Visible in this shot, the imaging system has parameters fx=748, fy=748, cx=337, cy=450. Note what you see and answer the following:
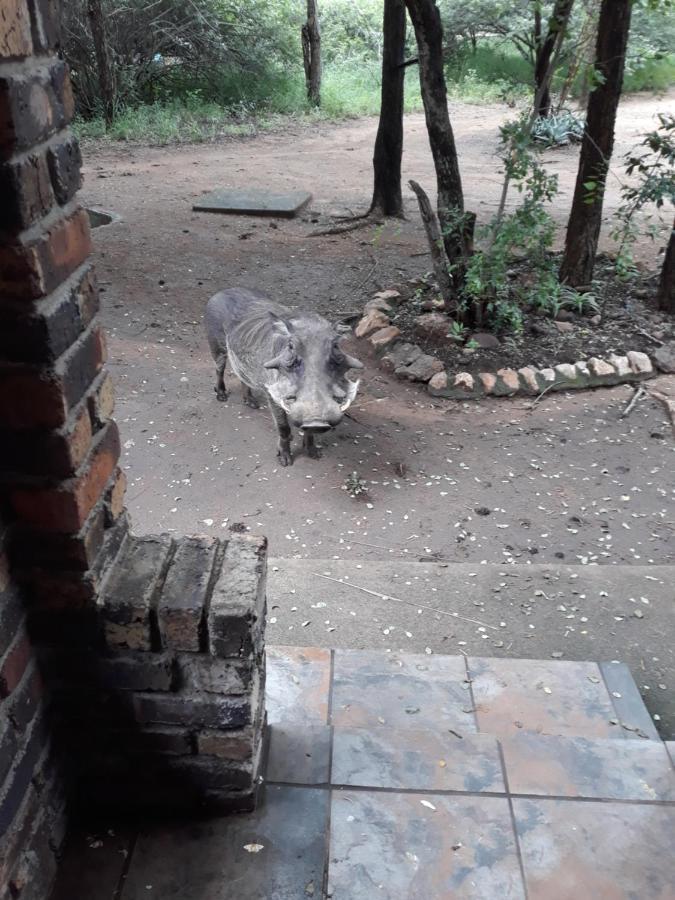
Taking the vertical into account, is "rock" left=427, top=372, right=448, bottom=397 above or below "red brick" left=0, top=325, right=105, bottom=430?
below

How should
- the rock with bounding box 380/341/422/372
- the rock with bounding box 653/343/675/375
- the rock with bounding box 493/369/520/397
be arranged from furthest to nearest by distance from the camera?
the rock with bounding box 380/341/422/372, the rock with bounding box 653/343/675/375, the rock with bounding box 493/369/520/397

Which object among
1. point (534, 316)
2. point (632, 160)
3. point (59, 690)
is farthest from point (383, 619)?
point (632, 160)

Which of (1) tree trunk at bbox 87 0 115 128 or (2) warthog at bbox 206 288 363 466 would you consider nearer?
(2) warthog at bbox 206 288 363 466

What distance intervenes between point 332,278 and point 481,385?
254 centimetres

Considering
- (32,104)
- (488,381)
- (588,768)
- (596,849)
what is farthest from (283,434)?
(32,104)

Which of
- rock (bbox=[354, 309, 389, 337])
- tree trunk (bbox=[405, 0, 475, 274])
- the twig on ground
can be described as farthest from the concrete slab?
the twig on ground

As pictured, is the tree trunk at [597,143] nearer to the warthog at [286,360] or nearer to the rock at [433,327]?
the rock at [433,327]

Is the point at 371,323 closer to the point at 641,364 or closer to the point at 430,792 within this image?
the point at 641,364

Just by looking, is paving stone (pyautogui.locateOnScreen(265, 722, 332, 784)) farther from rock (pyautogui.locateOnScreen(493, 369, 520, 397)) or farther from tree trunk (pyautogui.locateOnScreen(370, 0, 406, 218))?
tree trunk (pyautogui.locateOnScreen(370, 0, 406, 218))

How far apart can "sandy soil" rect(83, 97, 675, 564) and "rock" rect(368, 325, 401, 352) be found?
333mm

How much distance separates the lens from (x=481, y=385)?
5375mm

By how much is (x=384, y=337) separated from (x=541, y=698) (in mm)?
3815

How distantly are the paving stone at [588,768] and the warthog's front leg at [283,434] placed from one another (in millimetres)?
2735

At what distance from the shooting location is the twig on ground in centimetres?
505
